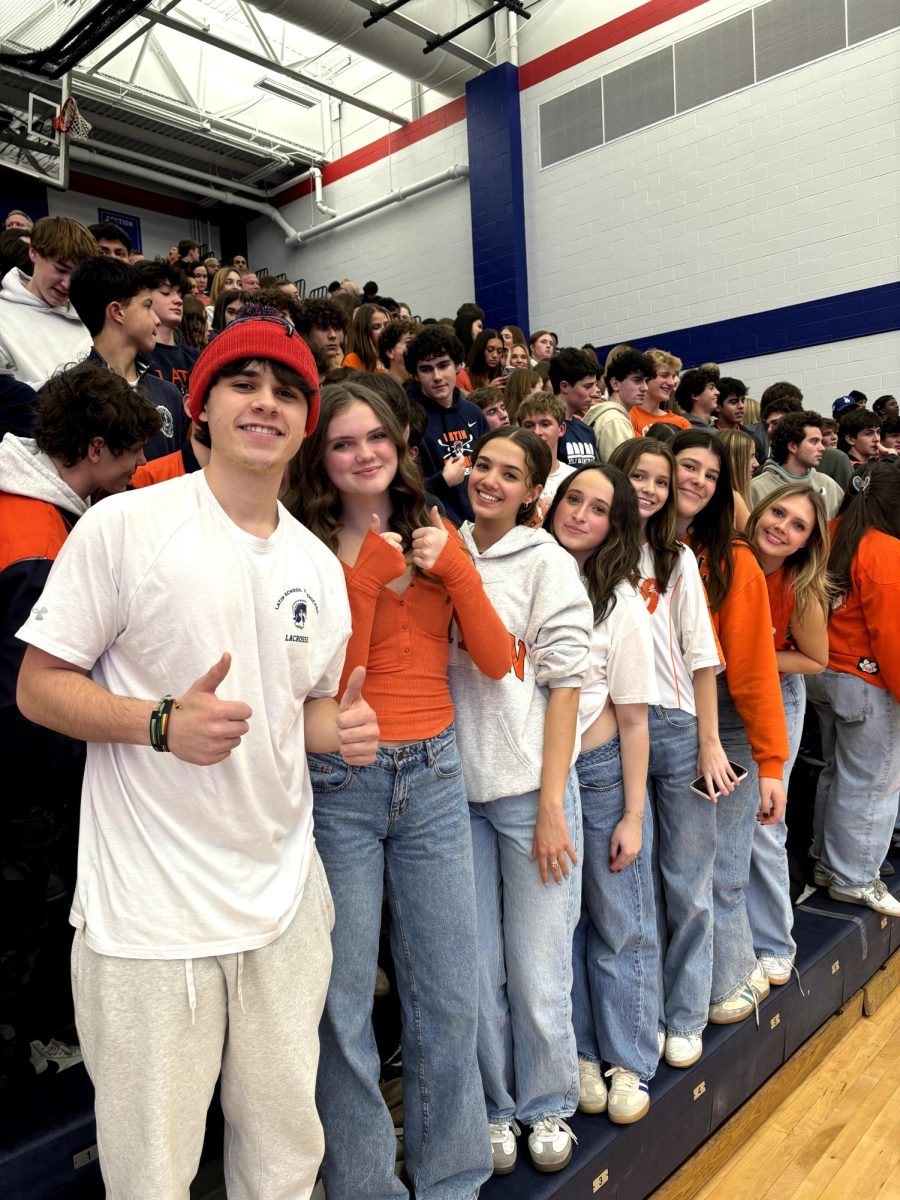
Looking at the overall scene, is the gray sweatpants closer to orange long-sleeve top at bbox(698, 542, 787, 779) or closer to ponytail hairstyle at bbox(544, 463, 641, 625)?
ponytail hairstyle at bbox(544, 463, 641, 625)

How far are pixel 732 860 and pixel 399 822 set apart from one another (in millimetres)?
1321

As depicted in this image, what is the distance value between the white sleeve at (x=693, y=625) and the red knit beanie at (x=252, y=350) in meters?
1.25

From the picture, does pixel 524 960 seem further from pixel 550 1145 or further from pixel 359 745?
pixel 359 745

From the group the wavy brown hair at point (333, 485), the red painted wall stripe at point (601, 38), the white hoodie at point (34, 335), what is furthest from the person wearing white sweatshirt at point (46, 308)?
the red painted wall stripe at point (601, 38)

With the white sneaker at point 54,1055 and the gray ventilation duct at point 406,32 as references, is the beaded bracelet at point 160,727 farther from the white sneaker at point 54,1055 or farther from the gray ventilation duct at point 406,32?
the gray ventilation duct at point 406,32

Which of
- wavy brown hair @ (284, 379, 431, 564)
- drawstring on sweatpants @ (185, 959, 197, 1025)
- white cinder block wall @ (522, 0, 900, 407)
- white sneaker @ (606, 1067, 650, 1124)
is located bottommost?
white sneaker @ (606, 1067, 650, 1124)

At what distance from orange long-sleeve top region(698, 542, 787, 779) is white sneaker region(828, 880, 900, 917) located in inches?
44.7

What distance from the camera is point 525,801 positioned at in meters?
1.77

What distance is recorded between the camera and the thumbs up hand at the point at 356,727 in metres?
1.22

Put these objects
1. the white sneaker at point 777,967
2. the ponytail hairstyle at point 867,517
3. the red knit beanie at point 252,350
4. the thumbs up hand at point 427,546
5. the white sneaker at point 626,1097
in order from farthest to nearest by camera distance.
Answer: the ponytail hairstyle at point 867,517, the white sneaker at point 777,967, the white sneaker at point 626,1097, the thumbs up hand at point 427,546, the red knit beanie at point 252,350

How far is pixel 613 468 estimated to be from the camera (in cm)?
201

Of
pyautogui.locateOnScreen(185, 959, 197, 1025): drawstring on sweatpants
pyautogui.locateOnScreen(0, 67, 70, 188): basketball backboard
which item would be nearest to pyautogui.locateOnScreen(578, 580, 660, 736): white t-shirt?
pyautogui.locateOnScreen(185, 959, 197, 1025): drawstring on sweatpants

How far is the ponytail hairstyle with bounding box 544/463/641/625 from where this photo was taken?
1994 millimetres

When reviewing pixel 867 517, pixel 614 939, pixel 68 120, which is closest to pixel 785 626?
pixel 867 517
